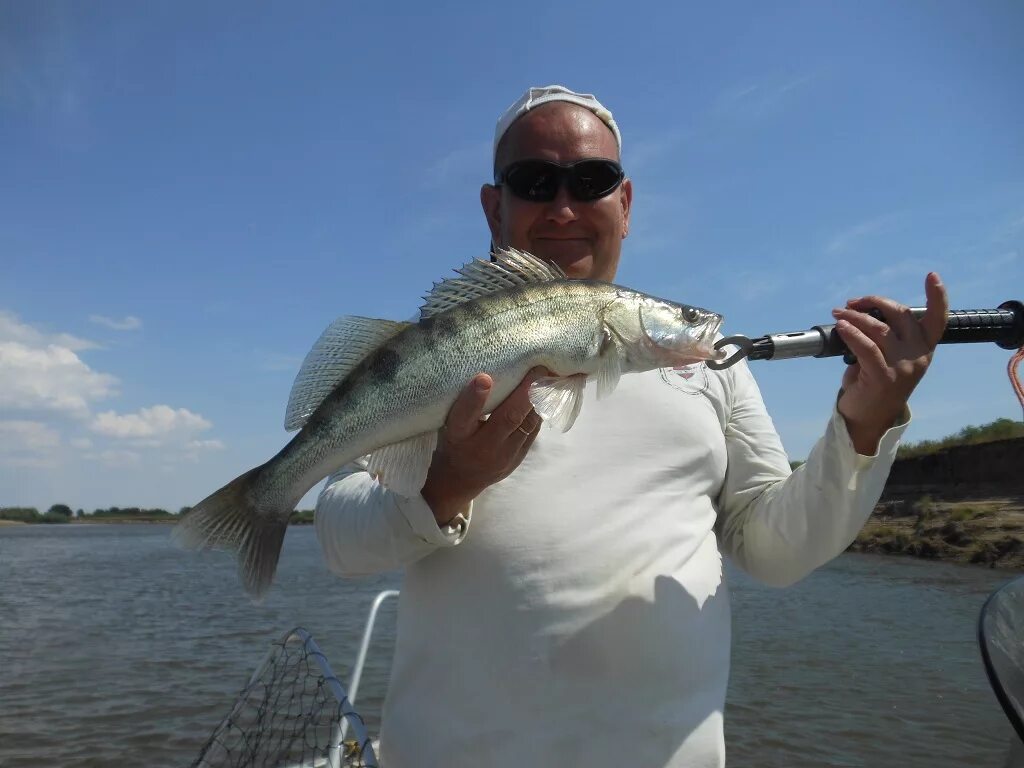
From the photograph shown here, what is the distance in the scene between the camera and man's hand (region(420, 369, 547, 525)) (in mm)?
2072

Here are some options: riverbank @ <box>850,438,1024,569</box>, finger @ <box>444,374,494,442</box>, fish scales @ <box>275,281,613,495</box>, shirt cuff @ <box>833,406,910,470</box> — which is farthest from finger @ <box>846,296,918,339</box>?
riverbank @ <box>850,438,1024,569</box>

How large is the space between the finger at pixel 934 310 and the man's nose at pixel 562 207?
1.20m

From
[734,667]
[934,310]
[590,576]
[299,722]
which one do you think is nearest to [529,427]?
[590,576]

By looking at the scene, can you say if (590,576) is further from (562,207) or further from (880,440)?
(562,207)

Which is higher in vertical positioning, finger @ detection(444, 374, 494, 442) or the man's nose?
the man's nose

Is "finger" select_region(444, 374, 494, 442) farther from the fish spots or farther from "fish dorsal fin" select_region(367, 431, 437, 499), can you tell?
the fish spots

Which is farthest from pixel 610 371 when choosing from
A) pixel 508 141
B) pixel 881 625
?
pixel 881 625

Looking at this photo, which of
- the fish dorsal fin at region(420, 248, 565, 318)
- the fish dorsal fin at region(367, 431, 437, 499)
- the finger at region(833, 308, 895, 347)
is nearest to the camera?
the finger at region(833, 308, 895, 347)

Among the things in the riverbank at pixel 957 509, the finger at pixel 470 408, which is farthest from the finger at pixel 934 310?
the riverbank at pixel 957 509

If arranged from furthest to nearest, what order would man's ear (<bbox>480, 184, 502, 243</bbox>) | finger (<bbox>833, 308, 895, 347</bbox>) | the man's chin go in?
1. man's ear (<bbox>480, 184, 502, 243</bbox>)
2. the man's chin
3. finger (<bbox>833, 308, 895, 347</bbox>)

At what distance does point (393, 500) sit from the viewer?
2156 mm

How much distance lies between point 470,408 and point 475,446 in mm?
136

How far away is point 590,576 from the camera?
2.07 meters

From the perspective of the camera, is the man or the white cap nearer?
the man
